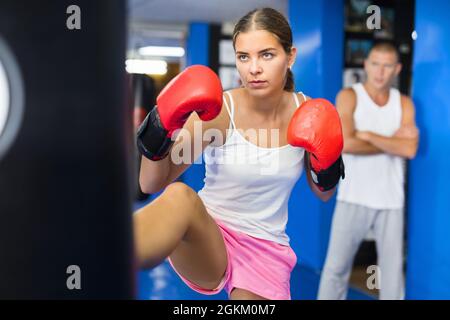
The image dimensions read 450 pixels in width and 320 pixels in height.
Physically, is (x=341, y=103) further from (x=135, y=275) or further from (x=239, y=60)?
(x=135, y=275)

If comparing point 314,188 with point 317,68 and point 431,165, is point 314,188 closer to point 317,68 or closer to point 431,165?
point 431,165

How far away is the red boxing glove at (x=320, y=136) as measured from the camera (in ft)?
2.64

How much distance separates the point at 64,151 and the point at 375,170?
1645 mm

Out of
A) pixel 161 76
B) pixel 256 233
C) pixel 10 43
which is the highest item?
pixel 161 76

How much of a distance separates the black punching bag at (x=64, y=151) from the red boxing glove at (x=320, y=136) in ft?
1.93

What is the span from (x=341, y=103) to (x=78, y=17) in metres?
1.45

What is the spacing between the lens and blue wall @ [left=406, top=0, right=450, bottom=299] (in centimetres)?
171

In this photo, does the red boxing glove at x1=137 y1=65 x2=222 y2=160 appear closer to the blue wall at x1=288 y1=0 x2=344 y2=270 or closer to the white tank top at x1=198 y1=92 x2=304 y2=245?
the white tank top at x1=198 y1=92 x2=304 y2=245

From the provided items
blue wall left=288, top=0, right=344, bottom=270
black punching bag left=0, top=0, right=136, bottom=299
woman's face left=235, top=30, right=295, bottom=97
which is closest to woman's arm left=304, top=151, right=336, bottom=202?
woman's face left=235, top=30, right=295, bottom=97

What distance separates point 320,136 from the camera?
0.81m

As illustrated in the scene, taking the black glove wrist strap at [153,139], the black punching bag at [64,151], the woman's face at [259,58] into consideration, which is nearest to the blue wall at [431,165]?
the woman's face at [259,58]

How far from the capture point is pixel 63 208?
0.72 ft

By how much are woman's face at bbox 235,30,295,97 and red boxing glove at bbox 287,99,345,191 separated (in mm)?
86
